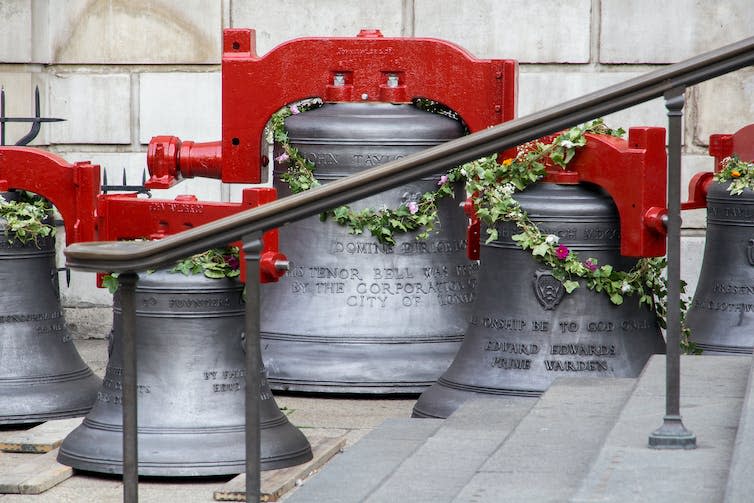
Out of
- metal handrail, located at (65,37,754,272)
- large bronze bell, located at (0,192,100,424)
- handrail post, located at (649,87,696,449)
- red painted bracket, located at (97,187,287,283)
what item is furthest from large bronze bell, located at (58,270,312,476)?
handrail post, located at (649,87,696,449)

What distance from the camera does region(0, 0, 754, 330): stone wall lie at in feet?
26.6

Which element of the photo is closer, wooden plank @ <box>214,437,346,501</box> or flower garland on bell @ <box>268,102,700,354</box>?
wooden plank @ <box>214,437,346,501</box>

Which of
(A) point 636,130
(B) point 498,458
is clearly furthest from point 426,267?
(B) point 498,458

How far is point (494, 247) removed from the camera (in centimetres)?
557

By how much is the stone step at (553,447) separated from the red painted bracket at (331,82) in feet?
5.04

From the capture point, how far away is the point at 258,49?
8438 mm

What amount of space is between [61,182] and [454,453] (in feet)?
7.64

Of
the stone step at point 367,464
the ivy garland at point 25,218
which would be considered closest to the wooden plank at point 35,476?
the ivy garland at point 25,218

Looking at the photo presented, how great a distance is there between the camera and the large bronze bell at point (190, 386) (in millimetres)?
4922

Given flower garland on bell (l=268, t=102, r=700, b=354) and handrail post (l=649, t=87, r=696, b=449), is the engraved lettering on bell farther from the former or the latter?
handrail post (l=649, t=87, r=696, b=449)

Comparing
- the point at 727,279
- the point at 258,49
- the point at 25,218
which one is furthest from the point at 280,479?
the point at 258,49

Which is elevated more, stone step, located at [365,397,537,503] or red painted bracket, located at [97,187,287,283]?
red painted bracket, located at [97,187,287,283]

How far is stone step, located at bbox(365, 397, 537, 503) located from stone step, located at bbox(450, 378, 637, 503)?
86mm

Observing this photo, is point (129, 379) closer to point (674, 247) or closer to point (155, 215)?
point (674, 247)
